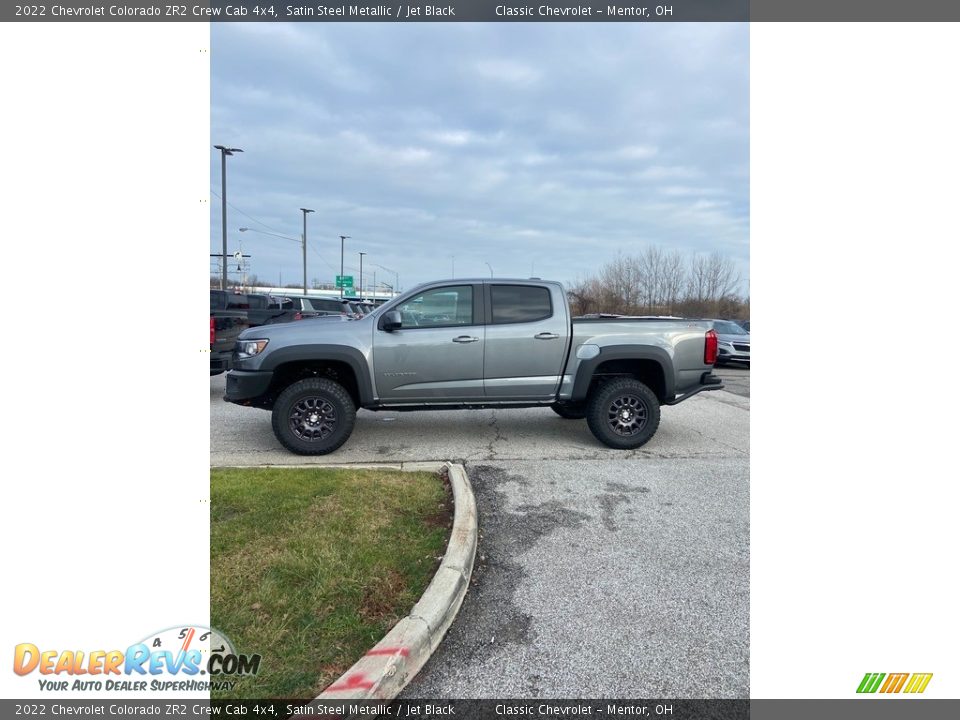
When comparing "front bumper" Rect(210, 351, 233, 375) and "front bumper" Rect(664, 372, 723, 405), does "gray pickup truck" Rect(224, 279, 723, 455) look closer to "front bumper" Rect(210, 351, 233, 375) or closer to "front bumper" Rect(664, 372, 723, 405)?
"front bumper" Rect(664, 372, 723, 405)

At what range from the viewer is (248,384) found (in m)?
5.34

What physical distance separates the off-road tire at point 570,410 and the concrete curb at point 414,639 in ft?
10.6

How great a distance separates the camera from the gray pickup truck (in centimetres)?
547

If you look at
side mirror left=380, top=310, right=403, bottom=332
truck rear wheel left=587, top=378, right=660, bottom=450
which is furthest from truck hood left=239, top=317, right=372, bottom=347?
truck rear wheel left=587, top=378, right=660, bottom=450

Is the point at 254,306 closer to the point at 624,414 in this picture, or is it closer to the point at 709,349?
the point at 624,414

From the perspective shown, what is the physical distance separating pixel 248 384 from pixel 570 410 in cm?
374

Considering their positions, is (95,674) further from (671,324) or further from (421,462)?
(671,324)

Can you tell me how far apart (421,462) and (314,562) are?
6.97 ft

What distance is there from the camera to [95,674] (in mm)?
1980

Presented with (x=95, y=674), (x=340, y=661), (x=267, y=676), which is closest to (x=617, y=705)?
(x=340, y=661)

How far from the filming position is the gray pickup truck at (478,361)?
5469 mm
